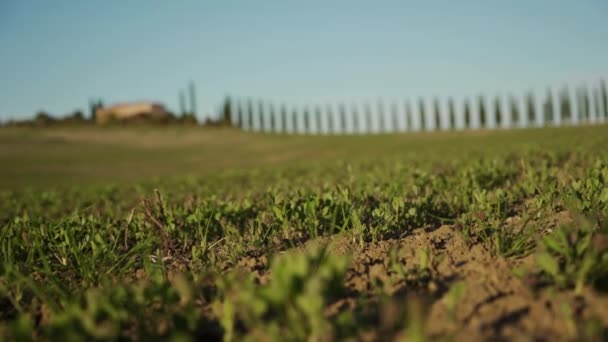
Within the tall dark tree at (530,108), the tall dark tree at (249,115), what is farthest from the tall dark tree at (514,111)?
the tall dark tree at (249,115)

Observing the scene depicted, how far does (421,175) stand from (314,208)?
2.64m

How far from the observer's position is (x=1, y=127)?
5891cm

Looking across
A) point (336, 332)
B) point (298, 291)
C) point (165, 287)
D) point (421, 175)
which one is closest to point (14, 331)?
point (165, 287)

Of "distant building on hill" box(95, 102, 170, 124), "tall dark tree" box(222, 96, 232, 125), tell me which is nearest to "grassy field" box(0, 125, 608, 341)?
"distant building on hill" box(95, 102, 170, 124)

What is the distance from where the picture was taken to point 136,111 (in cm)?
8094

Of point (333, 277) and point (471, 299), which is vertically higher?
point (333, 277)

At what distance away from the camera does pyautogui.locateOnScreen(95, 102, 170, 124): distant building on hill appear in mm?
71794

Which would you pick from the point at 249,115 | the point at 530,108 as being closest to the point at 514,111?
the point at 530,108

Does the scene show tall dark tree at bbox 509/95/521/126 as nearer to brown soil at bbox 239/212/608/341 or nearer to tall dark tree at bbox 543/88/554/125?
tall dark tree at bbox 543/88/554/125

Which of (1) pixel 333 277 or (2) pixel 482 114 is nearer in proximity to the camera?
(1) pixel 333 277

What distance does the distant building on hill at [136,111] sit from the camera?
71794 millimetres

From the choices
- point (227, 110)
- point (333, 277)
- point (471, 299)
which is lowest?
point (471, 299)

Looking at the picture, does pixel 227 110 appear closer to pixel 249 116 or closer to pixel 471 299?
pixel 249 116

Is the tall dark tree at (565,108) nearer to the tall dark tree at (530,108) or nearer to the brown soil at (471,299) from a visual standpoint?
the tall dark tree at (530,108)
